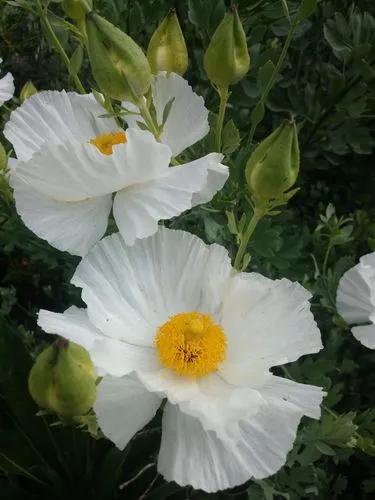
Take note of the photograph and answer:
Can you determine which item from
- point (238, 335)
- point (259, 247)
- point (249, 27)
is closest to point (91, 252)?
point (238, 335)

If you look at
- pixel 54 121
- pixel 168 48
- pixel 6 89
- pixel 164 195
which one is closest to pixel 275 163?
pixel 164 195

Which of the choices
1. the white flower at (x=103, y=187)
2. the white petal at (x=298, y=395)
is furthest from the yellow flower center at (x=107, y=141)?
the white petal at (x=298, y=395)

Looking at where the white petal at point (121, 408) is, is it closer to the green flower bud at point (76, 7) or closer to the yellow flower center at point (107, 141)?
the yellow flower center at point (107, 141)

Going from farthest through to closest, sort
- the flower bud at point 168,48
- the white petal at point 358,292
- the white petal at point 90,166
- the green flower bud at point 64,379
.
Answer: the white petal at point 358,292
the flower bud at point 168,48
the white petal at point 90,166
the green flower bud at point 64,379

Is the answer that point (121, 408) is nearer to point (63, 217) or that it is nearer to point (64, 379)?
point (64, 379)

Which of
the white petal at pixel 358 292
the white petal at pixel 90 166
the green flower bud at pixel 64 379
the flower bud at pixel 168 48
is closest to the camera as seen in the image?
the green flower bud at pixel 64 379

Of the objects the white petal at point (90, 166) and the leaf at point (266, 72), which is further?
the leaf at point (266, 72)

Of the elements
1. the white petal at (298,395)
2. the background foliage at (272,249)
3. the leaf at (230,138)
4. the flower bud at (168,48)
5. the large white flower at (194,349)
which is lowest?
the background foliage at (272,249)
